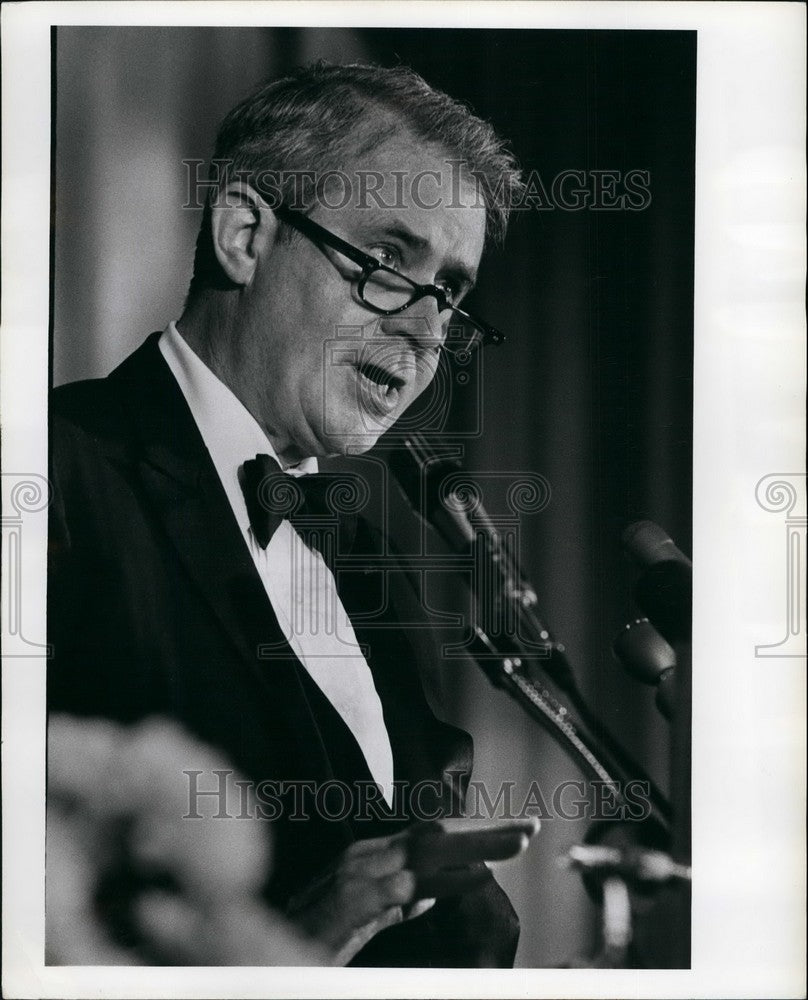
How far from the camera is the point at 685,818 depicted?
5.81ft

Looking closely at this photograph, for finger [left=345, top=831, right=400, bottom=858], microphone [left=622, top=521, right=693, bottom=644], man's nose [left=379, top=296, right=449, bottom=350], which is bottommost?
finger [left=345, top=831, right=400, bottom=858]

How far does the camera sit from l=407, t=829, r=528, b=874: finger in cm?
173

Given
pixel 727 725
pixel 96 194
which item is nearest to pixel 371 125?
pixel 96 194

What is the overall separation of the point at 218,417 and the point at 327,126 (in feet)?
1.94

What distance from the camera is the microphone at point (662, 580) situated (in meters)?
1.77

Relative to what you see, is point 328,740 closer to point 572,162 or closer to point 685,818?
point 685,818

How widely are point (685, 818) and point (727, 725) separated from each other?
20cm

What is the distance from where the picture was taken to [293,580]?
172cm

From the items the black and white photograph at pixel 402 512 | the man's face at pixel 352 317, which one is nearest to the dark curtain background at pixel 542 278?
the black and white photograph at pixel 402 512

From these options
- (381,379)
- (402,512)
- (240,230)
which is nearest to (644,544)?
(402,512)

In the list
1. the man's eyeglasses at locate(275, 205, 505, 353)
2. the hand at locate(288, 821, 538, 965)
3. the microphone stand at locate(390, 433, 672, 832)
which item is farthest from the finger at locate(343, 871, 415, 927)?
the man's eyeglasses at locate(275, 205, 505, 353)

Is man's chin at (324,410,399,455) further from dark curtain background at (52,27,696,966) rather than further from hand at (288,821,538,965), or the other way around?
hand at (288,821,538,965)

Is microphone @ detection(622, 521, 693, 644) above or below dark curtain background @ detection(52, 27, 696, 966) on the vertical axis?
below

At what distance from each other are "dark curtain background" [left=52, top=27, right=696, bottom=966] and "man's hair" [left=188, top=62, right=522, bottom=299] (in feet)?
0.12
